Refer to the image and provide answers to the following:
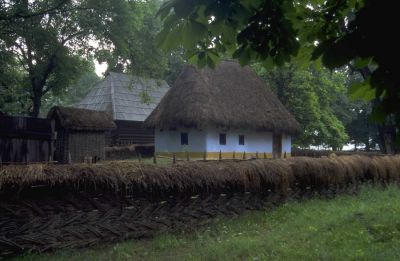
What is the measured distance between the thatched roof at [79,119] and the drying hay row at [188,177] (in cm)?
1152

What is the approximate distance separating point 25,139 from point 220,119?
12.1 meters

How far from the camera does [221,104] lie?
85.7 ft

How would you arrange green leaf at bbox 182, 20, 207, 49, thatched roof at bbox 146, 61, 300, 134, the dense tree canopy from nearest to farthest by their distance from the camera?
1. the dense tree canopy
2. green leaf at bbox 182, 20, 207, 49
3. thatched roof at bbox 146, 61, 300, 134

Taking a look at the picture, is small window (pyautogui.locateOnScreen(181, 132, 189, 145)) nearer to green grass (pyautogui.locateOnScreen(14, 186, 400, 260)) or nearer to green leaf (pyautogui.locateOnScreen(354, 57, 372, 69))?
green grass (pyautogui.locateOnScreen(14, 186, 400, 260))

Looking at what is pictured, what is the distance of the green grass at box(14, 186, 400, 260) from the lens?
700cm

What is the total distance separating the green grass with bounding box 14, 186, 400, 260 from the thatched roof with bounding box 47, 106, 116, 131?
12050 millimetres

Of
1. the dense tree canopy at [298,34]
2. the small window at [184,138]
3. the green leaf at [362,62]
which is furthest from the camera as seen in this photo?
the small window at [184,138]

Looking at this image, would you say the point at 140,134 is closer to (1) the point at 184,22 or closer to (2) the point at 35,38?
(2) the point at 35,38

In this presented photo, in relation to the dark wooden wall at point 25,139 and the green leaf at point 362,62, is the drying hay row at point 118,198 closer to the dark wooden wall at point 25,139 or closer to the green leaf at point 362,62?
the green leaf at point 362,62

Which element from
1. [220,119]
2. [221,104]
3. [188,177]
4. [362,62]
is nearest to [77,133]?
[220,119]

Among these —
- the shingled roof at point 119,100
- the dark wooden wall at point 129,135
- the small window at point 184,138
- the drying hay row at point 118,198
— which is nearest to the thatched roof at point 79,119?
the small window at point 184,138

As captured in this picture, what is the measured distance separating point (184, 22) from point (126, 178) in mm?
5936

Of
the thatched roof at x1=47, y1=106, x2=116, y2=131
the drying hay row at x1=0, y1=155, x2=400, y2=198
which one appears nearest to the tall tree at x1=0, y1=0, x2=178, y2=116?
the thatched roof at x1=47, y1=106, x2=116, y2=131

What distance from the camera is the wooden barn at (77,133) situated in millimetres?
19547
